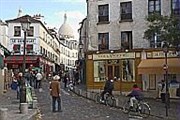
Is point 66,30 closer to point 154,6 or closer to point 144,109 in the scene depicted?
point 154,6

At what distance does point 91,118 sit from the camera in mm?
18953

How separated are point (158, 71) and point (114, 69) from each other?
20.3 feet

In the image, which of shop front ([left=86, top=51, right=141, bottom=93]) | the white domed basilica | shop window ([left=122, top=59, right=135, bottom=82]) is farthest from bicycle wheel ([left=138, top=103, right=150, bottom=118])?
the white domed basilica

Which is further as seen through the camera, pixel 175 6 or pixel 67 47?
pixel 67 47

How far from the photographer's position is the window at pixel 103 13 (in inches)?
1540

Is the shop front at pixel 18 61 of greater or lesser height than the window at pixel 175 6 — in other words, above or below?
below

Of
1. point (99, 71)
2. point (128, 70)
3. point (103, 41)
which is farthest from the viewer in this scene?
point (103, 41)

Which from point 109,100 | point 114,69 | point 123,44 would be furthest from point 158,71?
point 109,100

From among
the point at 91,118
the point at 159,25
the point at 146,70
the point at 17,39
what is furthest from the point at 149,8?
the point at 17,39

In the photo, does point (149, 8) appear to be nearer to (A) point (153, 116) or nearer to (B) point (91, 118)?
(A) point (153, 116)

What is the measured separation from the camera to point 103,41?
128 ft

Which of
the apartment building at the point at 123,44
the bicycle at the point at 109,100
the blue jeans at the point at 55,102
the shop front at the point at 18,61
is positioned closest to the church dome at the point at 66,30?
the shop front at the point at 18,61

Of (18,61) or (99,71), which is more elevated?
(18,61)

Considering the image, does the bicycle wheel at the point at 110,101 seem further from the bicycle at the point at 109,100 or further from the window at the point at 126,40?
the window at the point at 126,40
